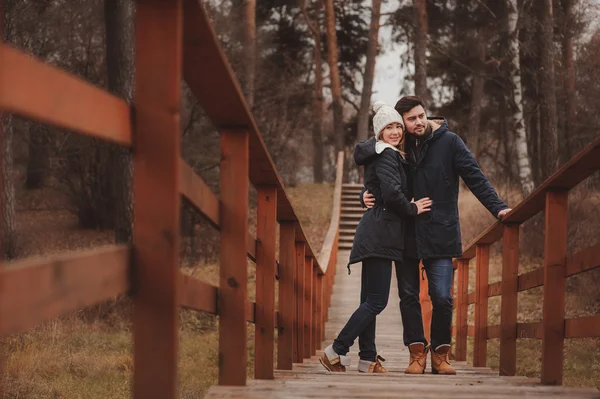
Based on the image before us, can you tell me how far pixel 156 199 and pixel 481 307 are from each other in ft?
15.6

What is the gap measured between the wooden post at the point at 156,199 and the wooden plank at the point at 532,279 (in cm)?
258

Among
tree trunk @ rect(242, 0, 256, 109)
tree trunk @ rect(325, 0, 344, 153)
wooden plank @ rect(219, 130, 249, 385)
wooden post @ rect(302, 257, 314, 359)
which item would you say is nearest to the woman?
wooden post @ rect(302, 257, 314, 359)

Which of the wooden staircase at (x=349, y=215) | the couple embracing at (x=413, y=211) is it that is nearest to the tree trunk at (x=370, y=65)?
the wooden staircase at (x=349, y=215)

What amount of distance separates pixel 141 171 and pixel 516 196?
17824 millimetres

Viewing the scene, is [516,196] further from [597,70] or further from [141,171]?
[141,171]

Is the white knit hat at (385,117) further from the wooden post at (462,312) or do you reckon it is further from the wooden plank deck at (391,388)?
the wooden post at (462,312)

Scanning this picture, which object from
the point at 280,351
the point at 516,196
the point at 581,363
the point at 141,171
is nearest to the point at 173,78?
the point at 141,171

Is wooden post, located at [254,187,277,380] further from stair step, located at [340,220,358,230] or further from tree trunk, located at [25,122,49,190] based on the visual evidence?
tree trunk, located at [25,122,49,190]

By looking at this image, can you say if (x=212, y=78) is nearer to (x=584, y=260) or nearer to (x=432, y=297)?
(x=584, y=260)

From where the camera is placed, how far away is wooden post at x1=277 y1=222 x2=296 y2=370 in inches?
193

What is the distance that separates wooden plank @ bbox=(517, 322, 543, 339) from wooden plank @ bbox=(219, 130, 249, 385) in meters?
1.81

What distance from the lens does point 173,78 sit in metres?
2.06

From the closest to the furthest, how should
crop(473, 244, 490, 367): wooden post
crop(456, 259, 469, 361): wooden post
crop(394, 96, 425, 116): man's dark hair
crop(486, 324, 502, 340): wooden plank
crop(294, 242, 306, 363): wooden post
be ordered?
crop(394, 96, 425, 116): man's dark hair < crop(294, 242, 306, 363): wooden post < crop(486, 324, 502, 340): wooden plank < crop(473, 244, 490, 367): wooden post < crop(456, 259, 469, 361): wooden post

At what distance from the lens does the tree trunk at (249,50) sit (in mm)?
19875
